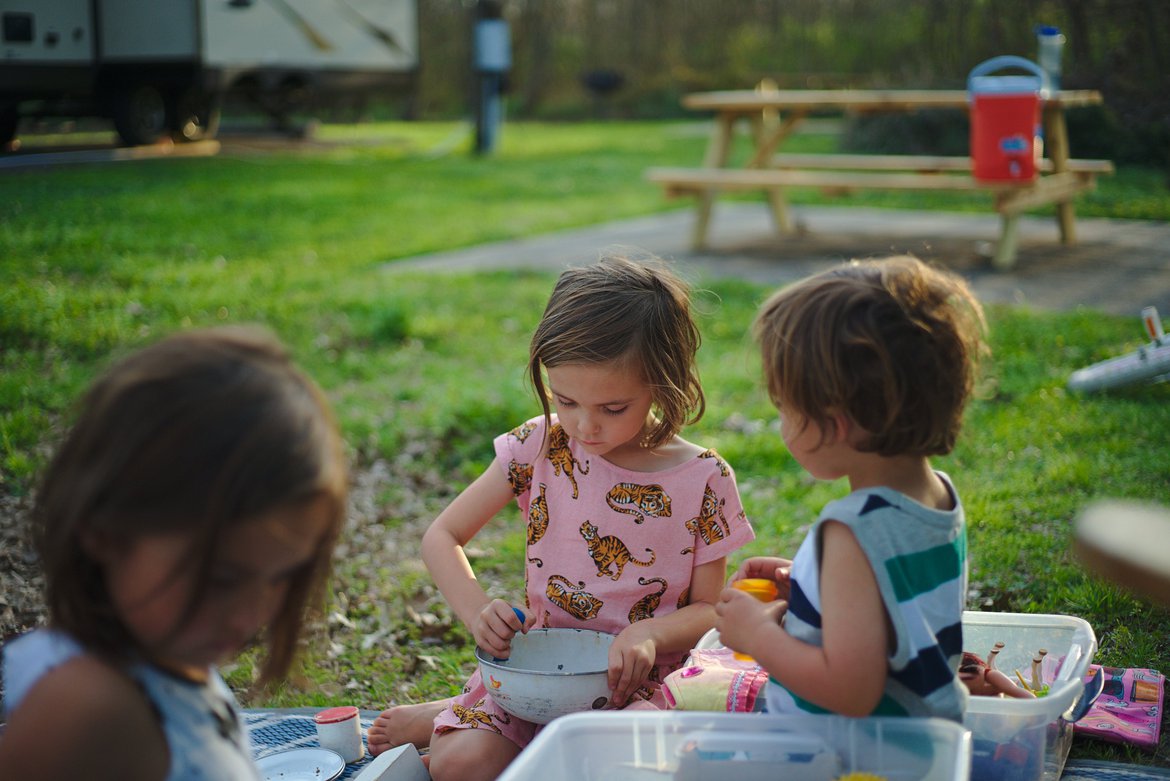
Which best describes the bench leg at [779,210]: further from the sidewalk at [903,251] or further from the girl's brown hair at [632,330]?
the girl's brown hair at [632,330]

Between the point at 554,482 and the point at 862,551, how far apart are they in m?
0.84

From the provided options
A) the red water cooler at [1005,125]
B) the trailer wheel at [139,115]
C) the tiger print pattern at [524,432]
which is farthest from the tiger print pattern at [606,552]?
the trailer wheel at [139,115]

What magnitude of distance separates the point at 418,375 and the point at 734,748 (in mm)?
3421

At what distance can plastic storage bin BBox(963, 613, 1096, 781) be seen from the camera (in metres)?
1.76

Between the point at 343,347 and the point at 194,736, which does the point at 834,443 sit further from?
the point at 343,347

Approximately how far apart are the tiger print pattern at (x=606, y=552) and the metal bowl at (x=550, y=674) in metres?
0.12

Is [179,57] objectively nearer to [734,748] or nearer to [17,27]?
[17,27]

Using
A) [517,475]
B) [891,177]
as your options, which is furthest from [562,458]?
[891,177]

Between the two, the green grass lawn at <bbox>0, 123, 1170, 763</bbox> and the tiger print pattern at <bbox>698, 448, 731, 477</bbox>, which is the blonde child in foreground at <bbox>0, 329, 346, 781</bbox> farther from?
the tiger print pattern at <bbox>698, 448, 731, 477</bbox>

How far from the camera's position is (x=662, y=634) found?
6.84 feet

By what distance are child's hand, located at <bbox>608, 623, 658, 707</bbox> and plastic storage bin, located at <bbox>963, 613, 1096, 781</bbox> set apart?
0.52 meters

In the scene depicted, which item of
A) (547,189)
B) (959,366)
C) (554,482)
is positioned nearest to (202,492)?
(959,366)

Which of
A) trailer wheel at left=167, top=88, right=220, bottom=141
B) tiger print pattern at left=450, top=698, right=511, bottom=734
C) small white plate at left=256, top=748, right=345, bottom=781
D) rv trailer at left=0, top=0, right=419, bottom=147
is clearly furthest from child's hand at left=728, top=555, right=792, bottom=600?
trailer wheel at left=167, top=88, right=220, bottom=141

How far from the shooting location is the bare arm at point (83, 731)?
1.20 m
